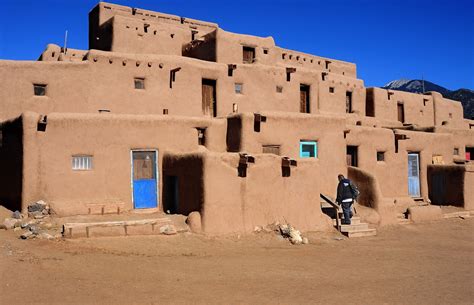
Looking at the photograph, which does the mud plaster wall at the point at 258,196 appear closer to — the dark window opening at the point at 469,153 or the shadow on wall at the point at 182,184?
the shadow on wall at the point at 182,184

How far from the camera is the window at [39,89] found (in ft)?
55.6

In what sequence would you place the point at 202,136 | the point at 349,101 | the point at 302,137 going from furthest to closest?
the point at 349,101 < the point at 302,137 < the point at 202,136

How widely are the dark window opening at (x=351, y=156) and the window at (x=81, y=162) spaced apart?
10.1 metres

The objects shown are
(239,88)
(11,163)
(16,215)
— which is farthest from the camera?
(239,88)

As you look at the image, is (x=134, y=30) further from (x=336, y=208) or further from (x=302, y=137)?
(x=336, y=208)

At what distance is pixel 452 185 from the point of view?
823 inches

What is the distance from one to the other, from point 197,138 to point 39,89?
583cm

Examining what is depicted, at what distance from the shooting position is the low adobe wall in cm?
2036

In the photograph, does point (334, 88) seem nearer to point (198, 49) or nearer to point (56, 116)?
point (198, 49)

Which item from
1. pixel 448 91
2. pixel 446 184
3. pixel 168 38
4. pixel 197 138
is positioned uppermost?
pixel 448 91

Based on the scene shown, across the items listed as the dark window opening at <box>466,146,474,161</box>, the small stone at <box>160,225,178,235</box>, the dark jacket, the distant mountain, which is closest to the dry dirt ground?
the small stone at <box>160,225,178,235</box>

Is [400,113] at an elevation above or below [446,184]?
above

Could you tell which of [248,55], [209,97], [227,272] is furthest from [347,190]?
[248,55]

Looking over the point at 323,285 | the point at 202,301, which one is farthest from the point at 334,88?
the point at 202,301
